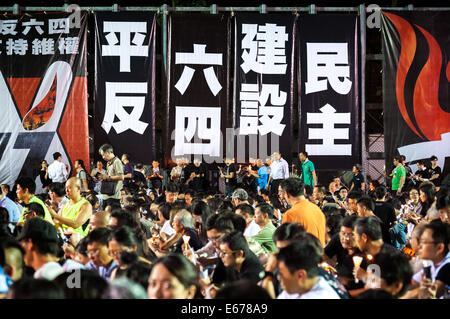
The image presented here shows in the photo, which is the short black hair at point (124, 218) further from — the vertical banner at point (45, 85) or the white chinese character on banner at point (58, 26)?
the white chinese character on banner at point (58, 26)

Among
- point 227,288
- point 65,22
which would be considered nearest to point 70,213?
point 227,288

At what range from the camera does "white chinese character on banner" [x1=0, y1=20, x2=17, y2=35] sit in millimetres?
15602

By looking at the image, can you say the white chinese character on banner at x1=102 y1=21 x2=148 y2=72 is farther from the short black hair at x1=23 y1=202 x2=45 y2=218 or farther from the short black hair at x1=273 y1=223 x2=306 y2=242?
the short black hair at x1=273 y1=223 x2=306 y2=242

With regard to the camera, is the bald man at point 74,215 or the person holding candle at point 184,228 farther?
the bald man at point 74,215

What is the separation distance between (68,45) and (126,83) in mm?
1923

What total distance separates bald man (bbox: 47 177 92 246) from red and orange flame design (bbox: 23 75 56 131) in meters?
9.06

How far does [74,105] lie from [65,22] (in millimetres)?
2315

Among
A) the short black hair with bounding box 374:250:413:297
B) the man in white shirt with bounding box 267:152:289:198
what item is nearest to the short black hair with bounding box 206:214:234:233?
the short black hair with bounding box 374:250:413:297

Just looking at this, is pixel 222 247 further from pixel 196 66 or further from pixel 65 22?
pixel 65 22

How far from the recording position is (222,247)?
15.5 feet

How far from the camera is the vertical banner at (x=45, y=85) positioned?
605 inches

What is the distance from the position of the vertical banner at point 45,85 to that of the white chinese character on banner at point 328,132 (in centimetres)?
618

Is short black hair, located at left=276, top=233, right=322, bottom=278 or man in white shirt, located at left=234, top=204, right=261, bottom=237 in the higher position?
short black hair, located at left=276, top=233, right=322, bottom=278

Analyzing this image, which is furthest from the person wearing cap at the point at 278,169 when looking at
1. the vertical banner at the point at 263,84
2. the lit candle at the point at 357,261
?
the lit candle at the point at 357,261
